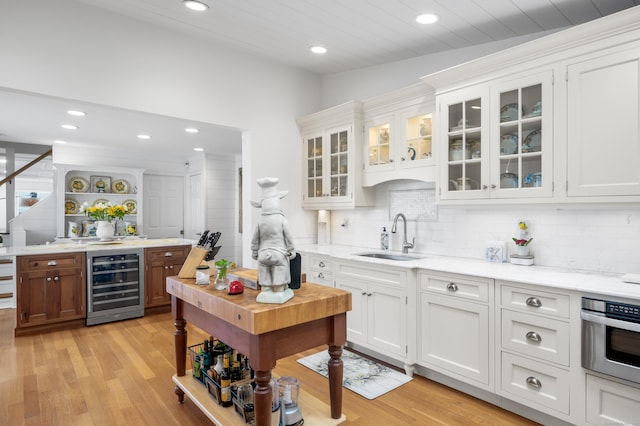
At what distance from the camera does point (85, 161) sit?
6969mm

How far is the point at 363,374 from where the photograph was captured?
3.04 metres

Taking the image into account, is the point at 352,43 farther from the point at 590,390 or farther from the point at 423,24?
the point at 590,390

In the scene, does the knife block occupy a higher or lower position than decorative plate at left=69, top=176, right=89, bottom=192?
lower

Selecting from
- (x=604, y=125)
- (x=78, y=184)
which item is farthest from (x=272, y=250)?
(x=78, y=184)

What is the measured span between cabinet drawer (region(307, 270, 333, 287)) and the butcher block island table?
4.46ft

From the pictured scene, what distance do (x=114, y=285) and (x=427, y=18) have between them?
14.9ft

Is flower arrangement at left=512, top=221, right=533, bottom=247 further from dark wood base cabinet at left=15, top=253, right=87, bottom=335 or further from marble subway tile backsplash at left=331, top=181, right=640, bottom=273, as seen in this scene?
dark wood base cabinet at left=15, top=253, right=87, bottom=335

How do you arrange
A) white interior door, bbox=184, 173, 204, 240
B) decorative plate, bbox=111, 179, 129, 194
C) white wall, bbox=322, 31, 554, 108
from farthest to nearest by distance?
white interior door, bbox=184, 173, 204, 240 < decorative plate, bbox=111, 179, 129, 194 < white wall, bbox=322, 31, 554, 108

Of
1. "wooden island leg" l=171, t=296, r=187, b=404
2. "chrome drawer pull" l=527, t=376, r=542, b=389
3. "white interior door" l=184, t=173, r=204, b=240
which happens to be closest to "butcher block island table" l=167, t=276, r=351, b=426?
"wooden island leg" l=171, t=296, r=187, b=404

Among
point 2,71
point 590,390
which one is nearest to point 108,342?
point 2,71

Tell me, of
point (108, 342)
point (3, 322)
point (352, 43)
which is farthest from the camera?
point (3, 322)

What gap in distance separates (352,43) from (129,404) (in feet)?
11.5

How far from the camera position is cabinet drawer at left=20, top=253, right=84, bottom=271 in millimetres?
4113

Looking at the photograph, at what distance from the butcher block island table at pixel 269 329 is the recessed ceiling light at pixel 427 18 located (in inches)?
86.1
